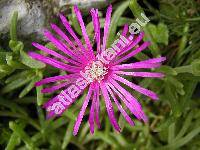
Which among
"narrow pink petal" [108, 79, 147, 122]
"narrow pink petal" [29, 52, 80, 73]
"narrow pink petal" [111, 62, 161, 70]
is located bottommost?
"narrow pink petal" [108, 79, 147, 122]

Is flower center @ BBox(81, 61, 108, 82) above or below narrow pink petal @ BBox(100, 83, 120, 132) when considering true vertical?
above

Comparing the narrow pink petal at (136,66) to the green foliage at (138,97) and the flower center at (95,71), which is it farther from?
the green foliage at (138,97)

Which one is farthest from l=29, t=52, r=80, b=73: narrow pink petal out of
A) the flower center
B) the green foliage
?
the green foliage

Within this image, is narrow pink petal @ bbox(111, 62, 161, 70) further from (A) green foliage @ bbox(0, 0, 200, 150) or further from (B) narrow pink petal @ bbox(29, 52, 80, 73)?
(A) green foliage @ bbox(0, 0, 200, 150)

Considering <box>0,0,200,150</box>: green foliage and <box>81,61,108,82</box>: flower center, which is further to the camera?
<box>0,0,200,150</box>: green foliage

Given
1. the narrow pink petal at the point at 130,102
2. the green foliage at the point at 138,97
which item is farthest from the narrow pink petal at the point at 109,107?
the green foliage at the point at 138,97

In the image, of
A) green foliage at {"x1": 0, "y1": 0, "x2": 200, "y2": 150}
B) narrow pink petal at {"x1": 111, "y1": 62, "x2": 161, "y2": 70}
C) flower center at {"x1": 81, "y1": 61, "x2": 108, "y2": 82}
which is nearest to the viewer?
narrow pink petal at {"x1": 111, "y1": 62, "x2": 161, "y2": 70}

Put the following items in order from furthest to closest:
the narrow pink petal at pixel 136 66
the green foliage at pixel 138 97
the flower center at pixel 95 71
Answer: the green foliage at pixel 138 97 → the flower center at pixel 95 71 → the narrow pink petal at pixel 136 66

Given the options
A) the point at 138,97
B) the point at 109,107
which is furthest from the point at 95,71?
the point at 138,97
